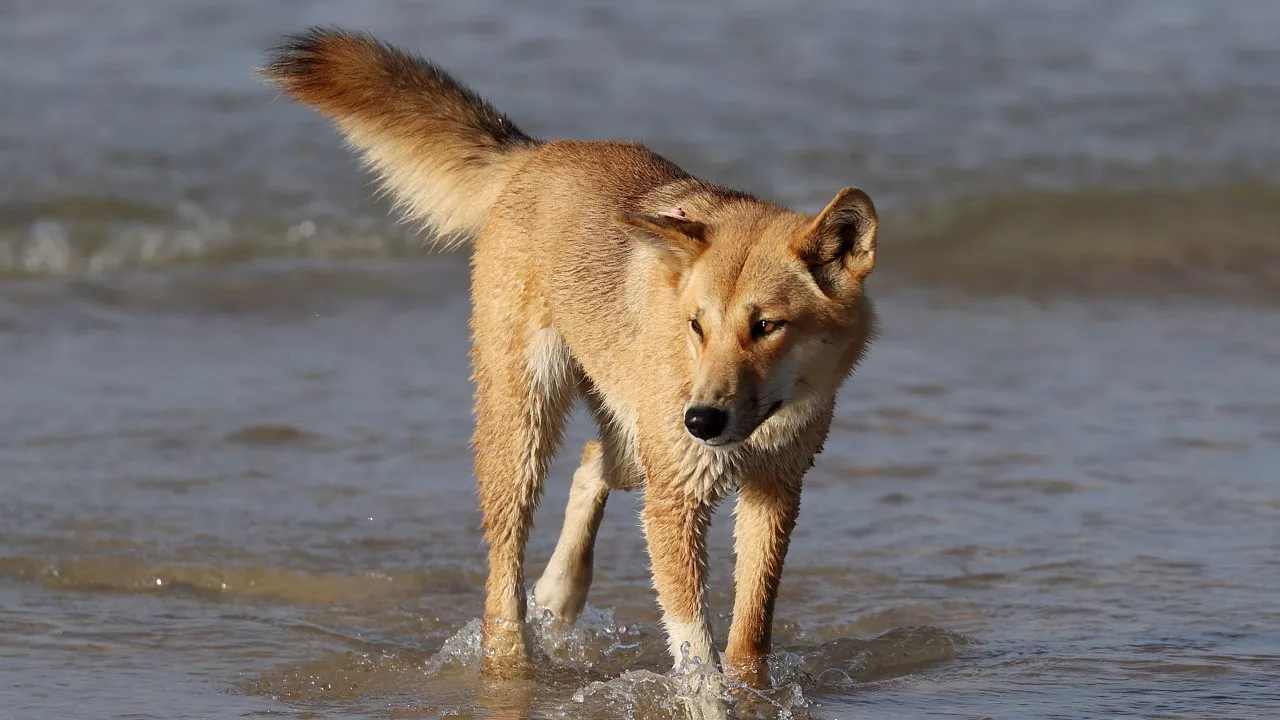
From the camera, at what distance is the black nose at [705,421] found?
4.50 m

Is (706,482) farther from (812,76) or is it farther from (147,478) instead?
(812,76)

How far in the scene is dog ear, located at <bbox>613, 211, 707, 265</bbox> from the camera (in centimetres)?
480

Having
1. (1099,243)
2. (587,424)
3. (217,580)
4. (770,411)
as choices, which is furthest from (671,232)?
(1099,243)

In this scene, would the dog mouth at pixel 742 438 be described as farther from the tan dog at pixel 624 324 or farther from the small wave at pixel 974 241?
the small wave at pixel 974 241

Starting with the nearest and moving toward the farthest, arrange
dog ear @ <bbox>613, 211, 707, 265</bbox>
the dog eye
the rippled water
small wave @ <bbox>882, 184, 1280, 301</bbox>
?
1. the dog eye
2. dog ear @ <bbox>613, 211, 707, 265</bbox>
3. the rippled water
4. small wave @ <bbox>882, 184, 1280, 301</bbox>

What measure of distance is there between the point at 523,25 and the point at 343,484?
33.1ft

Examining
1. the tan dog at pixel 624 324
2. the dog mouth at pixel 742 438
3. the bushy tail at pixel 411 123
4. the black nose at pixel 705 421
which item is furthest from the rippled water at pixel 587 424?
the bushy tail at pixel 411 123

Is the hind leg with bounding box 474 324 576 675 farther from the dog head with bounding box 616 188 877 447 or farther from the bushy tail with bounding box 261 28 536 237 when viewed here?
the dog head with bounding box 616 188 877 447

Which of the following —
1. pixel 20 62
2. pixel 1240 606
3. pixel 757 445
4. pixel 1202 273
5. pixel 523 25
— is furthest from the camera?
pixel 523 25

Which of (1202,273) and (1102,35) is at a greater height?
(1102,35)

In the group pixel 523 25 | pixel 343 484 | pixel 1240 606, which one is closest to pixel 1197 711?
pixel 1240 606

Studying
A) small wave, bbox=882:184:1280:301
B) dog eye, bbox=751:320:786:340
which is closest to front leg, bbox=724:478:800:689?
dog eye, bbox=751:320:786:340

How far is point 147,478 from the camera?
24.8 ft

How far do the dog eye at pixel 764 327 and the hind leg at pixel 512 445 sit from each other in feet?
4.29
